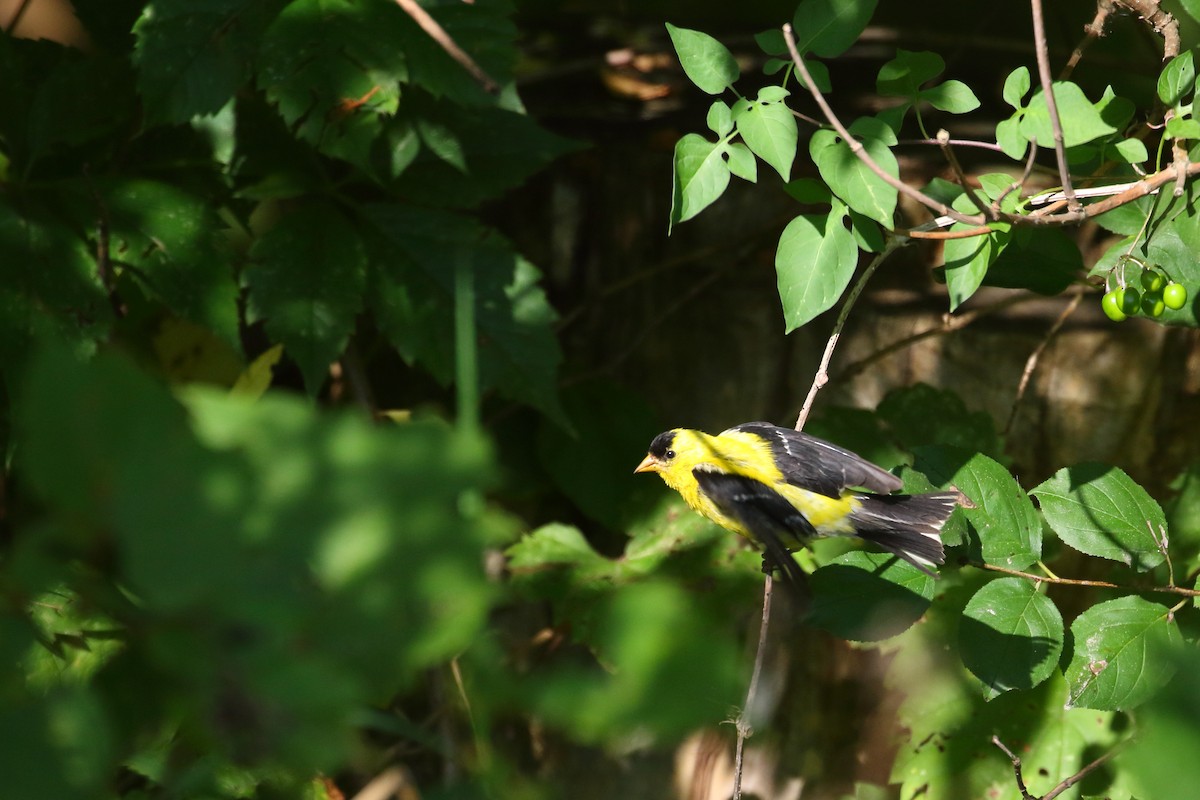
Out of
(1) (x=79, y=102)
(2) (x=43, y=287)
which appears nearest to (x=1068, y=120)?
(2) (x=43, y=287)

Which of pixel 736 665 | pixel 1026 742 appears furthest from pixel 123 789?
pixel 736 665

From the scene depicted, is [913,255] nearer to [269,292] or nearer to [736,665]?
[269,292]

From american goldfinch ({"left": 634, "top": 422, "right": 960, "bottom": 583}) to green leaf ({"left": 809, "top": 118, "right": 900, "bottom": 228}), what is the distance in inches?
22.4

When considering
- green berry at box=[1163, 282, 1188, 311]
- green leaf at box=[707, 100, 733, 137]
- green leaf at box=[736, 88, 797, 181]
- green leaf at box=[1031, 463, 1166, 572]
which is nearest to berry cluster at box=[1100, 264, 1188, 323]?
green berry at box=[1163, 282, 1188, 311]

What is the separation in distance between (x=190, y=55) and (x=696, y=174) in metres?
1.21

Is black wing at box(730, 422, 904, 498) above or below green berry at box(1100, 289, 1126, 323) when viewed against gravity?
below

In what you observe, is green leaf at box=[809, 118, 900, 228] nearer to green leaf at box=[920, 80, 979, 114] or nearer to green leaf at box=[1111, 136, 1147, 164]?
green leaf at box=[920, 80, 979, 114]

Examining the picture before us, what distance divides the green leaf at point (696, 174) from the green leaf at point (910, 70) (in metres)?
0.32

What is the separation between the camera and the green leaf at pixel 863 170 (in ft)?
5.82

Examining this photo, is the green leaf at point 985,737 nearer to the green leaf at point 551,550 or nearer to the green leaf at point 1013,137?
the green leaf at point 551,550

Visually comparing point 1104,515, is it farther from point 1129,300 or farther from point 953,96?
point 953,96

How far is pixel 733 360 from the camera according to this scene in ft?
11.9

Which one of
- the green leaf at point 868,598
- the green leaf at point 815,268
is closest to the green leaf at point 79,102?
the green leaf at point 815,268

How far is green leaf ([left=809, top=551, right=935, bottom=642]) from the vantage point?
6.15ft
